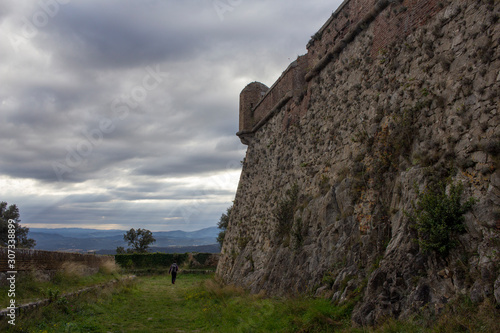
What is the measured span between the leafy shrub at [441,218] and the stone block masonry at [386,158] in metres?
0.11

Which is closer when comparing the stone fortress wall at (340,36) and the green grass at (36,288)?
the green grass at (36,288)

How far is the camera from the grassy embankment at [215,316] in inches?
176

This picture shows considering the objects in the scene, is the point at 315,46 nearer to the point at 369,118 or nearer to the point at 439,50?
the point at 369,118

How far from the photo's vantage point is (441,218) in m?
5.34

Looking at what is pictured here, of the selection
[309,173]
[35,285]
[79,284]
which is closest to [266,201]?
[309,173]

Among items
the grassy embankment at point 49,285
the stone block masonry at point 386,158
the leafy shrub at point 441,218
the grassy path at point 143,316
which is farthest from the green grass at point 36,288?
the leafy shrub at point 441,218

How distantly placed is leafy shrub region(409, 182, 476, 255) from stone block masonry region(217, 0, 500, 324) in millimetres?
106

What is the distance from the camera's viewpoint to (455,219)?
5258 millimetres

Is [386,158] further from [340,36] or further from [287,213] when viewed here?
[340,36]

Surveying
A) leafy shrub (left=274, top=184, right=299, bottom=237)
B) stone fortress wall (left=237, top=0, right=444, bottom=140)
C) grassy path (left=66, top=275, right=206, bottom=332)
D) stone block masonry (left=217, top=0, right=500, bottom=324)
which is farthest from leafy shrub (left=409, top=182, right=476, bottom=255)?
leafy shrub (left=274, top=184, right=299, bottom=237)

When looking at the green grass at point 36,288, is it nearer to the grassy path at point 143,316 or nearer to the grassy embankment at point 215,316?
the grassy embankment at point 215,316

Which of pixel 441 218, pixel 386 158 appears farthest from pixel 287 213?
pixel 441 218

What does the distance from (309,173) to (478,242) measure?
714 cm

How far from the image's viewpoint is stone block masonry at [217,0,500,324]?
207 inches
